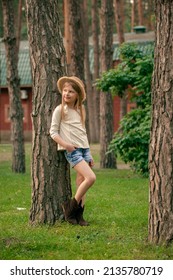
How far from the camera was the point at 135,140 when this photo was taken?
832 inches

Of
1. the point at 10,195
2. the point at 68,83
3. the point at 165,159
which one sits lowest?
the point at 10,195

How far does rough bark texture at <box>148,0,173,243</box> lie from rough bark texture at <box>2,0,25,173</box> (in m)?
15.8

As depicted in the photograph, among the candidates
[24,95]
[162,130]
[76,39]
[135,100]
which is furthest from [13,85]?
[24,95]

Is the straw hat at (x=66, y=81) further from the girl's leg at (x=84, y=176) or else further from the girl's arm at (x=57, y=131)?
the girl's leg at (x=84, y=176)

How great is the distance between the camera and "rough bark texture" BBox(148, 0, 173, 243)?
960cm

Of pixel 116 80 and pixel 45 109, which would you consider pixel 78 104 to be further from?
pixel 116 80

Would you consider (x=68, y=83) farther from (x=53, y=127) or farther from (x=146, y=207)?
(x=146, y=207)

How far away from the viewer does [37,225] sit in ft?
38.3

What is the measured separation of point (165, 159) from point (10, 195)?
7.90m

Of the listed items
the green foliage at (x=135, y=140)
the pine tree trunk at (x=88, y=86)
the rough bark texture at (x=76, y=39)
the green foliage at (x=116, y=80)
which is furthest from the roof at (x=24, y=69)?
the green foliage at (x=135, y=140)

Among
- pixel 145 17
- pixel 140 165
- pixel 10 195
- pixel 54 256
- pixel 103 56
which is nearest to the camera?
pixel 54 256

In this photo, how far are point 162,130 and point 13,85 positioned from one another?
52.9ft

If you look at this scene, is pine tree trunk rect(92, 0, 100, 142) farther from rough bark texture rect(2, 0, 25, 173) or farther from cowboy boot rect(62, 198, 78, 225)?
cowboy boot rect(62, 198, 78, 225)
